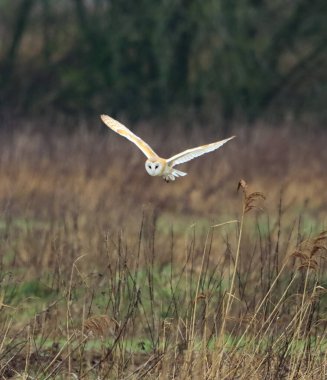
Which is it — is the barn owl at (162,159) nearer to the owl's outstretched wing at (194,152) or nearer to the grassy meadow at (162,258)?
the owl's outstretched wing at (194,152)

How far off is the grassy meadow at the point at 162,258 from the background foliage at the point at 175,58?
4.19 m

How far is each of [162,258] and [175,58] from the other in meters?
17.9

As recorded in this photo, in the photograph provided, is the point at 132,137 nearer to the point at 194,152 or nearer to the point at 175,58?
the point at 194,152

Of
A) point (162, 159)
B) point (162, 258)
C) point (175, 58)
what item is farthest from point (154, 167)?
point (175, 58)

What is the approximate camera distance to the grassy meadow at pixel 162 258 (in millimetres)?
6539

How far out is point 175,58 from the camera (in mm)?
28438

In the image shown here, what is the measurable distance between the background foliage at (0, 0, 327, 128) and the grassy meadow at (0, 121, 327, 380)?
13.8 feet

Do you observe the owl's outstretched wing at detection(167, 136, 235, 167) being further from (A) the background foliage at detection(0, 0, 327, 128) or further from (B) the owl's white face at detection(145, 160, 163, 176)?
(A) the background foliage at detection(0, 0, 327, 128)

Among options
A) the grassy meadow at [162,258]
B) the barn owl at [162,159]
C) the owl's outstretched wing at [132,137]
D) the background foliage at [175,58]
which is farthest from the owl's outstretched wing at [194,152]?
the background foliage at [175,58]

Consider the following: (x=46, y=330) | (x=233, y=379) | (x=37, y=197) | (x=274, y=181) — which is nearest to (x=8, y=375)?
(x=46, y=330)

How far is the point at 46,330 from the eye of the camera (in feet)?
25.2

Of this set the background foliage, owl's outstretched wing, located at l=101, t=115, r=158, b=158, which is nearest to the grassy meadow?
owl's outstretched wing, located at l=101, t=115, r=158, b=158

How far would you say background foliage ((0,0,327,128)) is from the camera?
27.4 metres

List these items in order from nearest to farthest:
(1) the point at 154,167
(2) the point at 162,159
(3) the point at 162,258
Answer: (1) the point at 154,167
(2) the point at 162,159
(3) the point at 162,258
